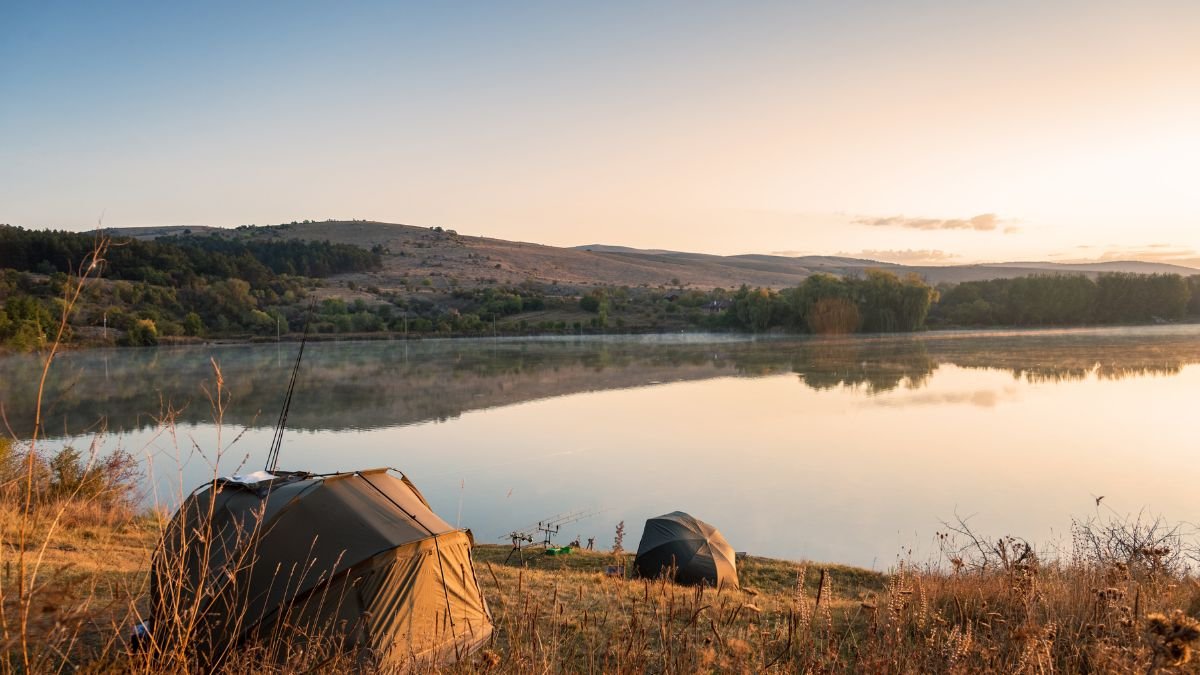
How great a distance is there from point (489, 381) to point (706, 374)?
9.99 metres

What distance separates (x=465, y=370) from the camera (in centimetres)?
3825

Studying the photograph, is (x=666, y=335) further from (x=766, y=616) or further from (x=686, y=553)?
(x=766, y=616)

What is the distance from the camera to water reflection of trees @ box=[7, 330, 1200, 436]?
25.6 metres

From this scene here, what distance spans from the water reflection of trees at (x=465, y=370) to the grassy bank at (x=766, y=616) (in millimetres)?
12226

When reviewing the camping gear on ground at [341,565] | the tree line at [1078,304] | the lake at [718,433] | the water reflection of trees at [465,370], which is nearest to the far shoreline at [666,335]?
the tree line at [1078,304]

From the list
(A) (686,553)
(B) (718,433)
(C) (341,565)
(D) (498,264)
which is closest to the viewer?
(C) (341,565)

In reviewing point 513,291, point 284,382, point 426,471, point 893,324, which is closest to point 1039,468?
point 426,471

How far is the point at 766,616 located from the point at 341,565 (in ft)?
11.4

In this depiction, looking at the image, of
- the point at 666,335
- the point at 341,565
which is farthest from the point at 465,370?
the point at 341,565

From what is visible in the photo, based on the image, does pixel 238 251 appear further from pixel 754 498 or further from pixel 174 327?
pixel 754 498

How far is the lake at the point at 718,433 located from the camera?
14117 millimetres

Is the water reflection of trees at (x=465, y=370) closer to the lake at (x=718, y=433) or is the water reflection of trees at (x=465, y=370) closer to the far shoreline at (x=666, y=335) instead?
the lake at (x=718, y=433)

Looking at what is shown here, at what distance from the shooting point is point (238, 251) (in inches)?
3378

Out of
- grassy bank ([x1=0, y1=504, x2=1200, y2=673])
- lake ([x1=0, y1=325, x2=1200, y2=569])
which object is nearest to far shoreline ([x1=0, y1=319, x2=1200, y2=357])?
lake ([x1=0, y1=325, x2=1200, y2=569])
